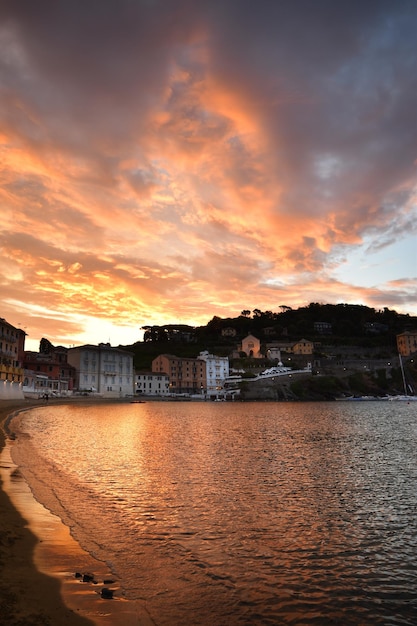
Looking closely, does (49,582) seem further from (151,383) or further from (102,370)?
(151,383)

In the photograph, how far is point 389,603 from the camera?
8656 millimetres

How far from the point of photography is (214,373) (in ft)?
559

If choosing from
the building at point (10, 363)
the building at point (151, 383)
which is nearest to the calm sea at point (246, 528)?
the building at point (10, 363)

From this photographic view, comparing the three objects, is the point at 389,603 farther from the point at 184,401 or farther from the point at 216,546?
the point at 184,401

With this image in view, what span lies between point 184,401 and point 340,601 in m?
151

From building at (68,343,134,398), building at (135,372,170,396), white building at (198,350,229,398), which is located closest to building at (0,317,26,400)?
building at (68,343,134,398)

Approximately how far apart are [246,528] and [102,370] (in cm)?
13047

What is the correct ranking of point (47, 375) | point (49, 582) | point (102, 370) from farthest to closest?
point (102, 370), point (47, 375), point (49, 582)

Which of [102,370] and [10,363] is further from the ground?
[102,370]

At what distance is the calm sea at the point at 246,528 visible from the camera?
8570 millimetres

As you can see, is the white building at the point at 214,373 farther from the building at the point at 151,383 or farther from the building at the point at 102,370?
the building at the point at 102,370

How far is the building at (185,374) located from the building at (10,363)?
67.3 meters

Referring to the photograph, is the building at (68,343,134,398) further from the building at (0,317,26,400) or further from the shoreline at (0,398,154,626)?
the shoreline at (0,398,154,626)

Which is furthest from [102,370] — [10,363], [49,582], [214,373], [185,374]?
[49,582]
